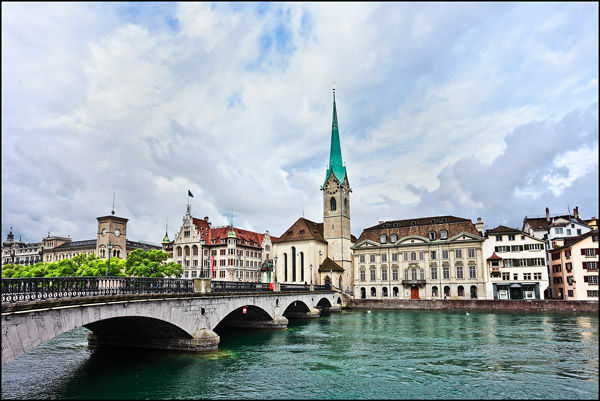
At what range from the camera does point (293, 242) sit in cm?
8688

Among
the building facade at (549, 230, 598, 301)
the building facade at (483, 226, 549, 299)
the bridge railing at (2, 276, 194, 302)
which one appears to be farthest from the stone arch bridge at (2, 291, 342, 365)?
the building facade at (483, 226, 549, 299)

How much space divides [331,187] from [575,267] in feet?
158

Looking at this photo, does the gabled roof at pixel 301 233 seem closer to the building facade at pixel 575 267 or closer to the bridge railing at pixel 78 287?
the building facade at pixel 575 267

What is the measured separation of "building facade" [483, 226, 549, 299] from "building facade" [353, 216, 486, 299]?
179 cm

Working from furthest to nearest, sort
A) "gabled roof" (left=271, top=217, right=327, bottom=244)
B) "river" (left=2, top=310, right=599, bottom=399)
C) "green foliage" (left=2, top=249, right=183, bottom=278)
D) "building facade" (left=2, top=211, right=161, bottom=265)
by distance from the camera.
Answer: "building facade" (left=2, top=211, right=161, bottom=265)
"gabled roof" (left=271, top=217, right=327, bottom=244)
"green foliage" (left=2, top=249, right=183, bottom=278)
"river" (left=2, top=310, right=599, bottom=399)

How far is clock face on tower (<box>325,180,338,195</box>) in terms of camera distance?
92.7 metres

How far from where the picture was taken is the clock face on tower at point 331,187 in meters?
92.7

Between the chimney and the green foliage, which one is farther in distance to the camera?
the chimney

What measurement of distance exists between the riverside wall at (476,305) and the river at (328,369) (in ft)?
71.4

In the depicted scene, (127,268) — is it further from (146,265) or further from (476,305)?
(476,305)

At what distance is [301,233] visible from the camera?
287 feet

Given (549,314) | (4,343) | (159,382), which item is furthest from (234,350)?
(549,314)

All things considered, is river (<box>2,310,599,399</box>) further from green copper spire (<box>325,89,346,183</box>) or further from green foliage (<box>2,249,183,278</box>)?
green copper spire (<box>325,89,346,183</box>)

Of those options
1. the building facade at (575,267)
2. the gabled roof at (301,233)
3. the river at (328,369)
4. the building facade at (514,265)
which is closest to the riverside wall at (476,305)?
the building facade at (575,267)
